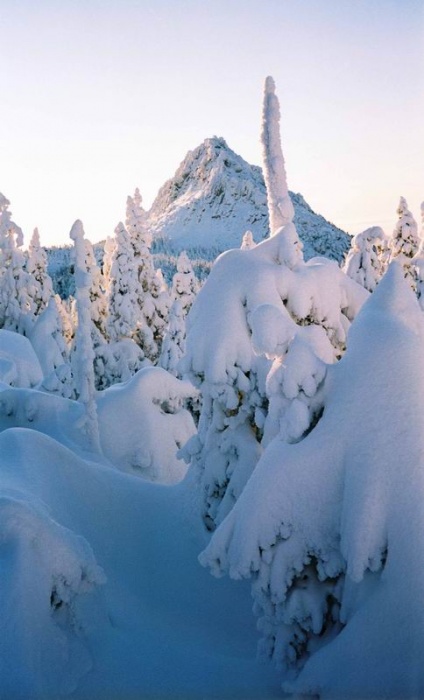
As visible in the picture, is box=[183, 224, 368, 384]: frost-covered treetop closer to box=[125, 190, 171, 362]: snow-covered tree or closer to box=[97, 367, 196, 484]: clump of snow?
box=[97, 367, 196, 484]: clump of snow

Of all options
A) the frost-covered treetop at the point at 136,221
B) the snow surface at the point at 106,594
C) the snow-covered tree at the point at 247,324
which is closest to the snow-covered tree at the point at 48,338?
the frost-covered treetop at the point at 136,221

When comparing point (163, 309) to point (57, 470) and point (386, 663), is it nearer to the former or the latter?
point (57, 470)

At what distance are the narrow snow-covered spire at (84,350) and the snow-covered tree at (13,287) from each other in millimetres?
17526

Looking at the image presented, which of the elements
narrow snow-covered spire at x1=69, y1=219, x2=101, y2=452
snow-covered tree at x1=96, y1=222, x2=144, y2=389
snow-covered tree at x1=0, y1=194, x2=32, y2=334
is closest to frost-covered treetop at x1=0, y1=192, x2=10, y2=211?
snow-covered tree at x1=0, y1=194, x2=32, y2=334

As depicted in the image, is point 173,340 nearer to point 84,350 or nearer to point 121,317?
point 121,317

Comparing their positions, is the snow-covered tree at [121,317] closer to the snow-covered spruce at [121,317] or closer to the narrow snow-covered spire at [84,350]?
the snow-covered spruce at [121,317]

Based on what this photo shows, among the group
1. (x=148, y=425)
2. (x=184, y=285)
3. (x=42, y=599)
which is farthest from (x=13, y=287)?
(x=42, y=599)

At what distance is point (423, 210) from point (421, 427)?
20.3 metres

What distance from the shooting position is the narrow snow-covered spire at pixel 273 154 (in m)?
11.4

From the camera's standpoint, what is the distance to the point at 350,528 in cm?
580

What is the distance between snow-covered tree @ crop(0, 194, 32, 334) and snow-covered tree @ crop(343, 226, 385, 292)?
68.3 ft

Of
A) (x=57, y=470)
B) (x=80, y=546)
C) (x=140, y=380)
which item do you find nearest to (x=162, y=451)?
(x=140, y=380)

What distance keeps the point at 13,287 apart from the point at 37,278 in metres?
3.59

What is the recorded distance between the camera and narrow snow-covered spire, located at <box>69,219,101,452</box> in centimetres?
1975
